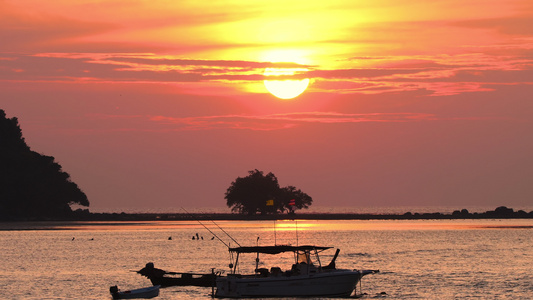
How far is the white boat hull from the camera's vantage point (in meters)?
66.6

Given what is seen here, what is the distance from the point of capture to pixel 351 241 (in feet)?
534

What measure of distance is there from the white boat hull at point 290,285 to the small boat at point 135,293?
23.2 ft

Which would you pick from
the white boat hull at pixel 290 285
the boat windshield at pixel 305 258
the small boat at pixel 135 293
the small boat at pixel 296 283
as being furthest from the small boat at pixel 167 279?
the boat windshield at pixel 305 258

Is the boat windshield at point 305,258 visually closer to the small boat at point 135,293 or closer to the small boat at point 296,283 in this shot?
the small boat at point 296,283

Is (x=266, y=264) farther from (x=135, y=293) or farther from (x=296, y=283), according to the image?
(x=296, y=283)

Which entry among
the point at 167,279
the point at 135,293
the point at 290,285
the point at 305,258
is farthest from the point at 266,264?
the point at 290,285

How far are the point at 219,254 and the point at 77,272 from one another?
3487 centimetres

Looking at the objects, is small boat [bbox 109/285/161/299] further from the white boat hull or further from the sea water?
the white boat hull

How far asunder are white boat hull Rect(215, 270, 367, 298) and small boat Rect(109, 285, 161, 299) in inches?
278

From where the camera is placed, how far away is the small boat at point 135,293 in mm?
70625

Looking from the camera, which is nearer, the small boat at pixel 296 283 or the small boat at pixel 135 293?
the small boat at pixel 296 283

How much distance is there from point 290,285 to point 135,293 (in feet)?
45.9

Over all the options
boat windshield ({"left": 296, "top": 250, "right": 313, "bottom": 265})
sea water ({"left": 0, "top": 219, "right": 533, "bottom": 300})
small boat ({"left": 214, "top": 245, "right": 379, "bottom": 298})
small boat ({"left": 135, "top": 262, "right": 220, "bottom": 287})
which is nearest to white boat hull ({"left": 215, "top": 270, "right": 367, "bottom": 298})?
small boat ({"left": 214, "top": 245, "right": 379, "bottom": 298})

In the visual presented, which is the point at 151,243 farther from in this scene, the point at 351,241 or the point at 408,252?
the point at 408,252
